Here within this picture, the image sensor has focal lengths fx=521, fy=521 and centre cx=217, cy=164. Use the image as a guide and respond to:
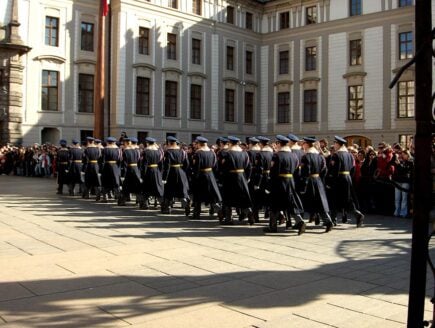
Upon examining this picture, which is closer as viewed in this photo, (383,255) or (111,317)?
(111,317)

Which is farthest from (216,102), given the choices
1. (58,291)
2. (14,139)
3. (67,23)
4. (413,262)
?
(413,262)

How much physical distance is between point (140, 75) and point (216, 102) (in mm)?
6244

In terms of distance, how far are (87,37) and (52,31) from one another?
7.20 ft

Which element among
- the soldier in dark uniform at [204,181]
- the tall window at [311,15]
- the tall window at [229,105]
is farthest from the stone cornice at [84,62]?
the soldier in dark uniform at [204,181]

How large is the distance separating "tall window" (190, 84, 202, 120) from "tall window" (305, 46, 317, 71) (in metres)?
7.62

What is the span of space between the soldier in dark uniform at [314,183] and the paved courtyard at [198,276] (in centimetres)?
→ 42

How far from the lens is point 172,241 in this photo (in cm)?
869

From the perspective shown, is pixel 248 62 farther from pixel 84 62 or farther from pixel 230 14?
pixel 84 62

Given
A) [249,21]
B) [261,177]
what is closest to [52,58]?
[249,21]

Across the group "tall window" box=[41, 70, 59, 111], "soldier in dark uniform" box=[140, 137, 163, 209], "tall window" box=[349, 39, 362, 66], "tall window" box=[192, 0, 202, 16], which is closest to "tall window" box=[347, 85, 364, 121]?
"tall window" box=[349, 39, 362, 66]

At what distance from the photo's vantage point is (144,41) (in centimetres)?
3244

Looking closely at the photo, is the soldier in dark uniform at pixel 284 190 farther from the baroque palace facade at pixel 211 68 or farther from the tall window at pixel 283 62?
the tall window at pixel 283 62

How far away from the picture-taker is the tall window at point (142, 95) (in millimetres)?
32156

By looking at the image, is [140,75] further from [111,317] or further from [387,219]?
[111,317]
